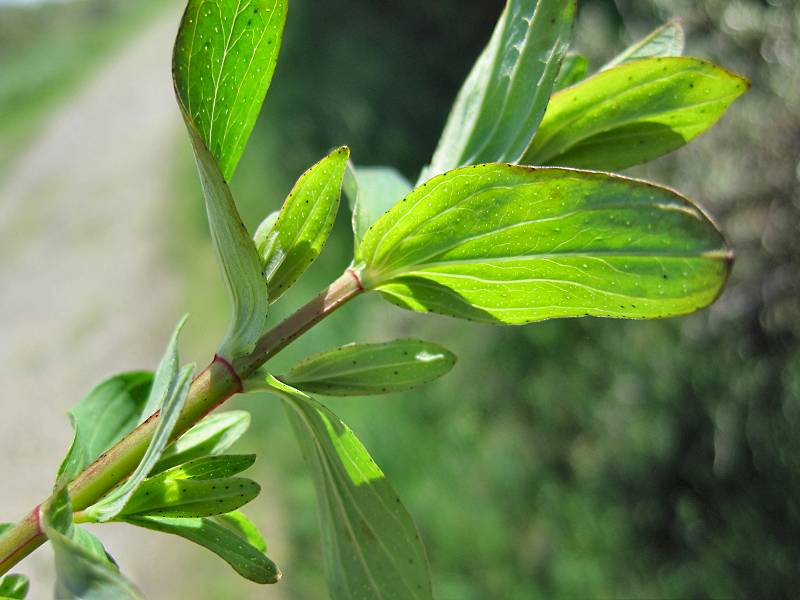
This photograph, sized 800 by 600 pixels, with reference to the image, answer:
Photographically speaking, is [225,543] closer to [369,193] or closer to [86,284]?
[369,193]

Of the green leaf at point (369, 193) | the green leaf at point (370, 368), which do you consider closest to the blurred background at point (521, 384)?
the green leaf at point (369, 193)

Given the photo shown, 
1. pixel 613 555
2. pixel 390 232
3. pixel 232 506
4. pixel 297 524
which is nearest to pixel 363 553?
pixel 232 506

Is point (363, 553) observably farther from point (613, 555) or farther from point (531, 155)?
point (613, 555)

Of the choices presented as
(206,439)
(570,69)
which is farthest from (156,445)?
(570,69)

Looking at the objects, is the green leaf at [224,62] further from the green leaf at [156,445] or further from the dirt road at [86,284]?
the dirt road at [86,284]

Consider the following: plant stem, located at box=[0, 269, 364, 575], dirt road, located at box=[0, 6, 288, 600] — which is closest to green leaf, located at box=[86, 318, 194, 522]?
plant stem, located at box=[0, 269, 364, 575]

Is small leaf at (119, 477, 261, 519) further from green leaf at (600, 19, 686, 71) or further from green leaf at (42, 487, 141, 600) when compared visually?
green leaf at (600, 19, 686, 71)
